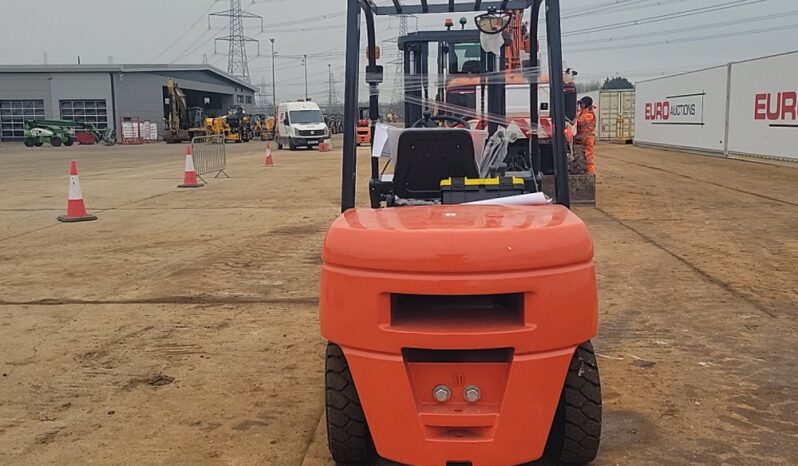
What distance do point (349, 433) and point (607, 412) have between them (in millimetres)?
1483

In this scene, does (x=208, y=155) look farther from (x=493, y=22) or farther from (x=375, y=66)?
(x=493, y=22)

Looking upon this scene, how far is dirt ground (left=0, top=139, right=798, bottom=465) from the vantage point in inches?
146

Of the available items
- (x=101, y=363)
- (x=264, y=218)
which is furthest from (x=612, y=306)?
(x=264, y=218)

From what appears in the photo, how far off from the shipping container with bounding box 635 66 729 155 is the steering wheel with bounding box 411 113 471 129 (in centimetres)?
2194

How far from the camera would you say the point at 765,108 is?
2122cm

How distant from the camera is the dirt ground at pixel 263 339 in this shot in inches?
146

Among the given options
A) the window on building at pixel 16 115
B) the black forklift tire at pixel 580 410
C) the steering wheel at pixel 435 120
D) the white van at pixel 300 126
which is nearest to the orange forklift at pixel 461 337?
the black forklift tire at pixel 580 410

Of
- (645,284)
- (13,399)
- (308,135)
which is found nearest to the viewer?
(13,399)

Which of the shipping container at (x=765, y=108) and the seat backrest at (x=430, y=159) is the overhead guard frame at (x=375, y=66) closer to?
the seat backrest at (x=430, y=159)

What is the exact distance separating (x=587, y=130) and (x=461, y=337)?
11013 millimetres

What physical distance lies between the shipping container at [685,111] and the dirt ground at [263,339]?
48.2 feet

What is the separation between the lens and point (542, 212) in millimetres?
3410

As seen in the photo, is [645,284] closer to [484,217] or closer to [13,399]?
[484,217]

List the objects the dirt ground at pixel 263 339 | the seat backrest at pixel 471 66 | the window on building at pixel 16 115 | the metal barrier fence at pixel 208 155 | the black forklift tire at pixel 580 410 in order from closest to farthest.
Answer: the black forklift tire at pixel 580 410 → the dirt ground at pixel 263 339 → the seat backrest at pixel 471 66 → the metal barrier fence at pixel 208 155 → the window on building at pixel 16 115
